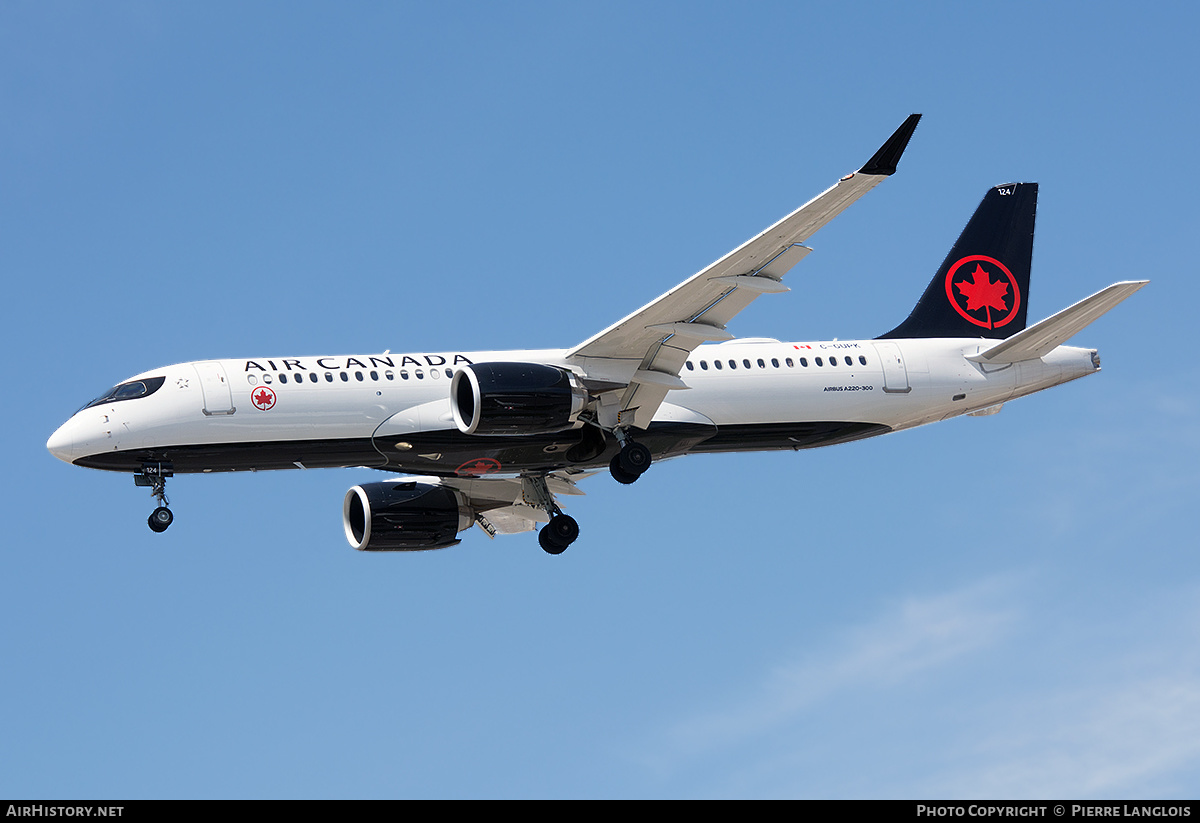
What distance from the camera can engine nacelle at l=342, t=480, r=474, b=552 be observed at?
40750 millimetres

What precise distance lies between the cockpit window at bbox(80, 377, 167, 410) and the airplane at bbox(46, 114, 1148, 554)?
4cm

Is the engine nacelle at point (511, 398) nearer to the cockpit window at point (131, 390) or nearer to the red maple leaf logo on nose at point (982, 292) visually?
the cockpit window at point (131, 390)

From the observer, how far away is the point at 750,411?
37531mm

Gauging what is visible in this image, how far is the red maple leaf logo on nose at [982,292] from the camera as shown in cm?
4203

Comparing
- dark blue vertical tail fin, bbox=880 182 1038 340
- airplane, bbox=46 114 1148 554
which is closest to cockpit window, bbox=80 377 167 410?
airplane, bbox=46 114 1148 554

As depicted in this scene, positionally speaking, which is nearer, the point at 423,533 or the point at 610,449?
the point at 610,449

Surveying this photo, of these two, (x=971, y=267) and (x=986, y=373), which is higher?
(x=971, y=267)

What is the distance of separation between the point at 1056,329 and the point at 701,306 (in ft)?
31.5

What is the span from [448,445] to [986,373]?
13.9 meters

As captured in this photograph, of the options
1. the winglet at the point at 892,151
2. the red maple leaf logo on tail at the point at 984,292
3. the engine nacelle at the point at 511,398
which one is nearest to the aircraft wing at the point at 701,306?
the winglet at the point at 892,151

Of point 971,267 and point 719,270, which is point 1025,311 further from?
point 719,270

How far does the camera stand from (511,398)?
110 ft
